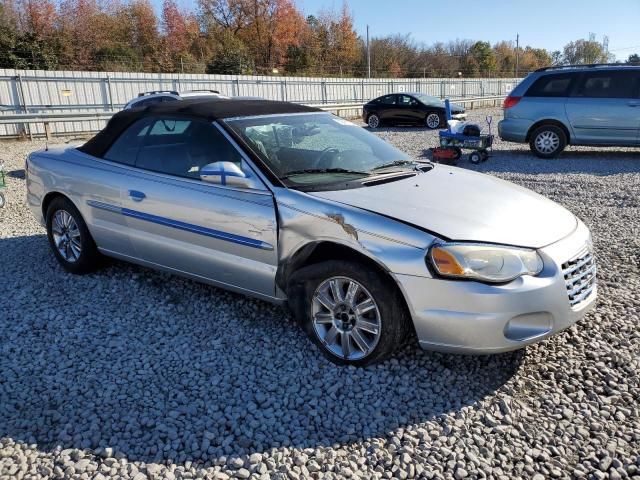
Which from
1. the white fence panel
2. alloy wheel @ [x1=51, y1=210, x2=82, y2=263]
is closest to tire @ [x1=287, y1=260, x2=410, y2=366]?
alloy wheel @ [x1=51, y1=210, x2=82, y2=263]

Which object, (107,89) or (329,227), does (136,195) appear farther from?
(107,89)

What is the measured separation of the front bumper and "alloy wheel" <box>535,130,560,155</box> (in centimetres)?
949

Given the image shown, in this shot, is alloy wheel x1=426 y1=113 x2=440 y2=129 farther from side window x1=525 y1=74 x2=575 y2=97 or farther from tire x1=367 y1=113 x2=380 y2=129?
side window x1=525 y1=74 x2=575 y2=97

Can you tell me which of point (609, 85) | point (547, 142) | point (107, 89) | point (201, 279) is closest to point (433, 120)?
point (547, 142)

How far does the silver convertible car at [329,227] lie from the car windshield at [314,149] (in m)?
0.01

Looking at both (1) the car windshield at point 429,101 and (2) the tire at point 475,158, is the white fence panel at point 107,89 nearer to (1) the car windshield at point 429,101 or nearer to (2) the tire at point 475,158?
(1) the car windshield at point 429,101

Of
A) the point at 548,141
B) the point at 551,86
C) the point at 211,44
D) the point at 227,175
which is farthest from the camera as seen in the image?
the point at 211,44

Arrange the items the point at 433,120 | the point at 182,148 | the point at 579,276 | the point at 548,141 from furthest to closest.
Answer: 1. the point at 433,120
2. the point at 548,141
3. the point at 182,148
4. the point at 579,276

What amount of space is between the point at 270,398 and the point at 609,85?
10.8m

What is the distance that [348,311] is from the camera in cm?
326

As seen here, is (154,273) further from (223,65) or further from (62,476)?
(223,65)

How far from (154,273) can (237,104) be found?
1716 millimetres

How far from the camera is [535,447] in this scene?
2.60m

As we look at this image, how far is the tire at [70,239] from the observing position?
476 cm
